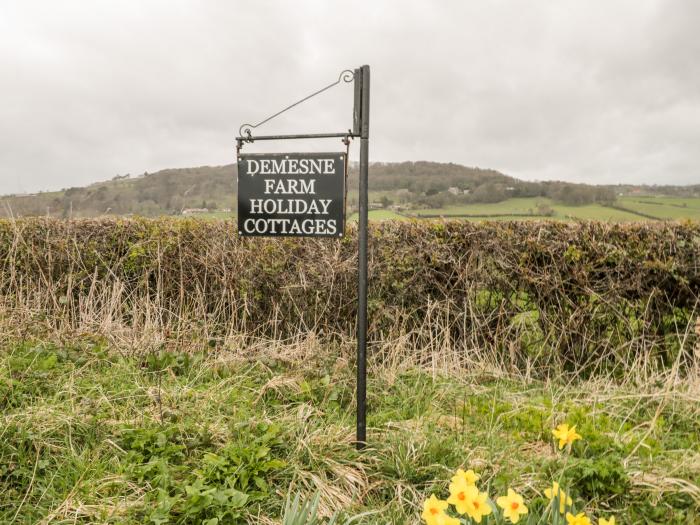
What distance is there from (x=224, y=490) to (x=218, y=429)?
0.69 meters

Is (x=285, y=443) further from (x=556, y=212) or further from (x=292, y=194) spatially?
(x=556, y=212)

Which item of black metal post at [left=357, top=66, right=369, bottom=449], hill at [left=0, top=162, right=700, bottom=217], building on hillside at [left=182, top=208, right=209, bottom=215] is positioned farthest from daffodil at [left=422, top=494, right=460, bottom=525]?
building on hillside at [left=182, top=208, right=209, bottom=215]

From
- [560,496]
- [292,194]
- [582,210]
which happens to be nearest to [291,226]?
[292,194]

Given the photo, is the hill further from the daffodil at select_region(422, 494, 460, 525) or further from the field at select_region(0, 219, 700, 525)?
the daffodil at select_region(422, 494, 460, 525)

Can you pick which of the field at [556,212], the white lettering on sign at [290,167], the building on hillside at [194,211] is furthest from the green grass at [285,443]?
the building on hillside at [194,211]

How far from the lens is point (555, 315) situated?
15.8 ft

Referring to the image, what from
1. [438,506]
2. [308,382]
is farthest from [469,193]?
[438,506]

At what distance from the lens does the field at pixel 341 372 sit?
8.30 ft

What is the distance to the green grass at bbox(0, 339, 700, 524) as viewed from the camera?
8.00 feet

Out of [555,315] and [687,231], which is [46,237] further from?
[687,231]

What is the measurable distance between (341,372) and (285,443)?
54.0 inches

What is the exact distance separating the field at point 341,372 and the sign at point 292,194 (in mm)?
1231

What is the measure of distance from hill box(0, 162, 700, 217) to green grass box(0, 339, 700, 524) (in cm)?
186

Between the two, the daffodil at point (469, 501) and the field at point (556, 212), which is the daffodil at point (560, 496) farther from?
the field at point (556, 212)
